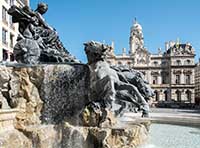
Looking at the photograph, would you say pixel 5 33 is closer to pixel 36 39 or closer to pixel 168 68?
pixel 36 39

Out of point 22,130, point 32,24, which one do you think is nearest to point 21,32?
point 32,24

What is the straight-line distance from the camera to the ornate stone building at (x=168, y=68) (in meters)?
86.4

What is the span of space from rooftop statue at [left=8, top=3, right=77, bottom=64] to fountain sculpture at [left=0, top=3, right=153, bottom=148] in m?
0.04

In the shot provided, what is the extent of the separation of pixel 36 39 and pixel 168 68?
79.8 m

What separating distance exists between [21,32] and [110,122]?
628 cm

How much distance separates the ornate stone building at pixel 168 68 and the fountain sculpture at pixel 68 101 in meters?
75.6

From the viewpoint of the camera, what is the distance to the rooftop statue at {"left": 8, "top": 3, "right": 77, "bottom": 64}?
36.4 feet

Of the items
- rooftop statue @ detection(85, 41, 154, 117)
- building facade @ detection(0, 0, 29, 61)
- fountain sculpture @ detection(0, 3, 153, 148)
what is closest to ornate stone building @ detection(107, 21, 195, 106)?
building facade @ detection(0, 0, 29, 61)

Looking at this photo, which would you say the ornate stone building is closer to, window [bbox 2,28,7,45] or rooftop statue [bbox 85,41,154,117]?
window [bbox 2,28,7,45]

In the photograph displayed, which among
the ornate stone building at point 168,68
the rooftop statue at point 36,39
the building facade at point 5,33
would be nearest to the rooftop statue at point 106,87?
the rooftop statue at point 36,39

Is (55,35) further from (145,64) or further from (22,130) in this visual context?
(145,64)

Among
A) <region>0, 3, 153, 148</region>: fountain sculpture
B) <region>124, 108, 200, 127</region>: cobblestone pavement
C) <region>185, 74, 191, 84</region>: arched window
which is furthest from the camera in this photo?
<region>185, 74, 191, 84</region>: arched window

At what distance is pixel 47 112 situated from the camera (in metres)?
A: 9.30

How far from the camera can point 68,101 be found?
9.36m
